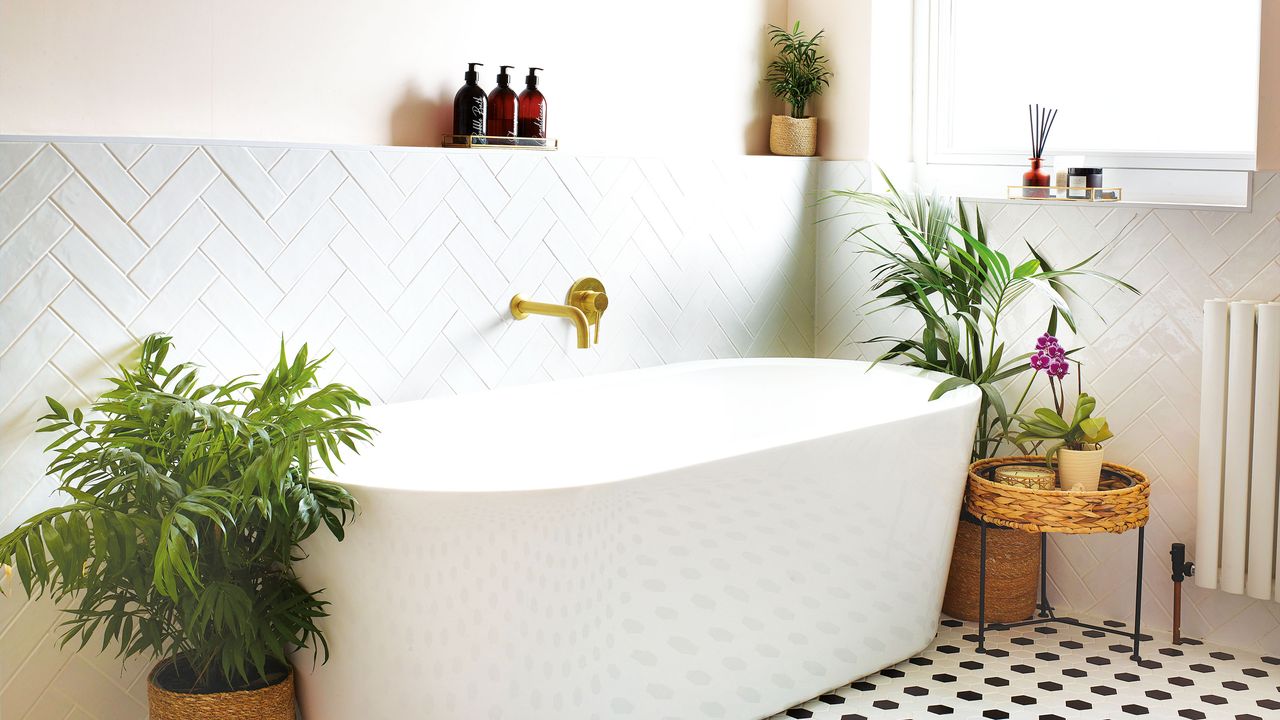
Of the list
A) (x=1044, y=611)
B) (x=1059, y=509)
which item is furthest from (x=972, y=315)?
(x=1044, y=611)

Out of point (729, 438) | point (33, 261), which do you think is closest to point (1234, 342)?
point (729, 438)

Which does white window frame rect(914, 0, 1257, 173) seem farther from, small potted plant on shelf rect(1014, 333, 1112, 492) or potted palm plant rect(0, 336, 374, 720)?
potted palm plant rect(0, 336, 374, 720)

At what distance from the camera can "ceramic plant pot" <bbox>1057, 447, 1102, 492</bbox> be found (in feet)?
9.86

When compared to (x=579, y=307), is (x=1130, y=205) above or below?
above

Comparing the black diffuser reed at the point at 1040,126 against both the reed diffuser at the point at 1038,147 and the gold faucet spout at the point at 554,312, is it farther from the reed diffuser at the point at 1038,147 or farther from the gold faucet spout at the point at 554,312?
the gold faucet spout at the point at 554,312

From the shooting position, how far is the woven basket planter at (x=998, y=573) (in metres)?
3.24

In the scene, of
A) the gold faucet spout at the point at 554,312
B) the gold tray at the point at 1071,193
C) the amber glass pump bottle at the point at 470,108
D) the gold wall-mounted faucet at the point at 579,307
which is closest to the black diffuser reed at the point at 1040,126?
the gold tray at the point at 1071,193

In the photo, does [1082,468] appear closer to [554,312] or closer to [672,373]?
[672,373]

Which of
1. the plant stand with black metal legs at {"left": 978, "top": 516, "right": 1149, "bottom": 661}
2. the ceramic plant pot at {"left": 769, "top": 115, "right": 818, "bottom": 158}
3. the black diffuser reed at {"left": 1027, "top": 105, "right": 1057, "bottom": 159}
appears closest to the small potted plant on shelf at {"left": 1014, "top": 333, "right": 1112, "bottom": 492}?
the plant stand with black metal legs at {"left": 978, "top": 516, "right": 1149, "bottom": 661}

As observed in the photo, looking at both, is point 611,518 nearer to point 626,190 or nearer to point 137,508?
point 137,508

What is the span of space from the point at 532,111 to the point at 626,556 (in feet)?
4.23

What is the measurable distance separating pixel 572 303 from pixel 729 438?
604mm

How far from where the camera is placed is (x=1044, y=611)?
3.37m

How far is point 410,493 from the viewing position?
6.79ft
